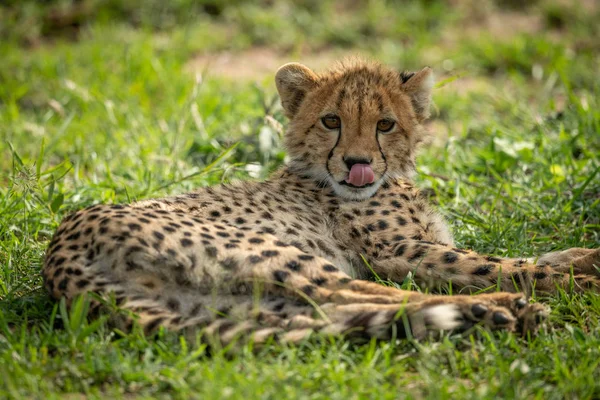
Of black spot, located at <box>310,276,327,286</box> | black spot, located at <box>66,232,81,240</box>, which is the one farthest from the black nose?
black spot, located at <box>66,232,81,240</box>

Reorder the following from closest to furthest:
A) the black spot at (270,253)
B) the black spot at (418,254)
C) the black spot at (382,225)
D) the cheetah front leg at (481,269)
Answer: the black spot at (270,253) < the cheetah front leg at (481,269) < the black spot at (418,254) < the black spot at (382,225)

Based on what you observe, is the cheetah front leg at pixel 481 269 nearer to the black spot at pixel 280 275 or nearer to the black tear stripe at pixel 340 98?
the black spot at pixel 280 275

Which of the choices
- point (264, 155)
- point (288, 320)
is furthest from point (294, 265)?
point (264, 155)

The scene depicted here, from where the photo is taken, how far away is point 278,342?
268cm

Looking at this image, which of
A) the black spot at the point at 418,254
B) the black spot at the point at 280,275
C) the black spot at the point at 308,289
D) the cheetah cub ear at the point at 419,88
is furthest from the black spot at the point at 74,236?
the cheetah cub ear at the point at 419,88

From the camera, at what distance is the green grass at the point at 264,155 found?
2514mm

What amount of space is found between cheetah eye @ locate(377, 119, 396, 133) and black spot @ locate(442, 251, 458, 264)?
0.77 m

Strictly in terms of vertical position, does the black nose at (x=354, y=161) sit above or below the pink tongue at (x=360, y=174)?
above

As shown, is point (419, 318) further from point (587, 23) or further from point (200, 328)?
point (587, 23)

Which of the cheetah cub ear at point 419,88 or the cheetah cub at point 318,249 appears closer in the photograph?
the cheetah cub at point 318,249

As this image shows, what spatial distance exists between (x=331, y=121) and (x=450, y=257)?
0.94m

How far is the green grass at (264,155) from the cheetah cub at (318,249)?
12cm

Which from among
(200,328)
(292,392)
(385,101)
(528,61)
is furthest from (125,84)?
(292,392)

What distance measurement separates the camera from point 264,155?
485 centimetres
